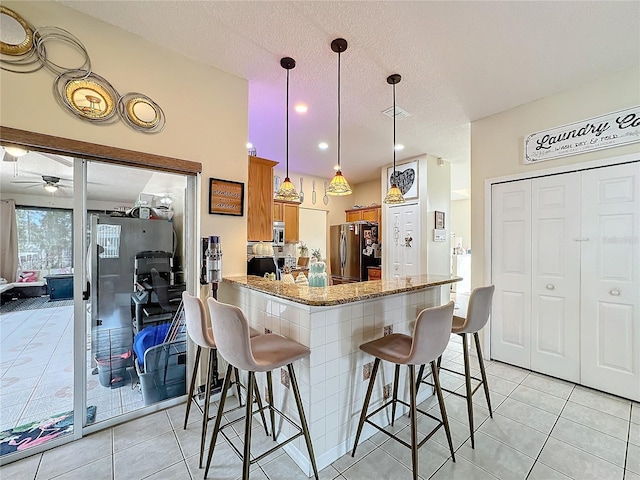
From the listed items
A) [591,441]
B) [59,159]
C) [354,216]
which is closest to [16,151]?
[59,159]

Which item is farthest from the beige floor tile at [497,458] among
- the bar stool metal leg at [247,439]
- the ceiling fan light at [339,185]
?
the ceiling fan light at [339,185]

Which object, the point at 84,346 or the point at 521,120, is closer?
the point at 84,346

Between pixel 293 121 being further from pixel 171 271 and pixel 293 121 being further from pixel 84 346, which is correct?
pixel 84 346

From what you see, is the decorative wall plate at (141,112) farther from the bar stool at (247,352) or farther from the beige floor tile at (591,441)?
the beige floor tile at (591,441)

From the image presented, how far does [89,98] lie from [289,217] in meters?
3.83

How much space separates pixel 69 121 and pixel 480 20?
2821 millimetres

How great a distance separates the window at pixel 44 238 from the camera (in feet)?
5.93

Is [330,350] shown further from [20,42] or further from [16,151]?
[20,42]

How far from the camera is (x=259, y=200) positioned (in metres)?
3.32

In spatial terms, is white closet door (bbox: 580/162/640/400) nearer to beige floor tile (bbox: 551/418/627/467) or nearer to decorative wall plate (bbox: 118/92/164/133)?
beige floor tile (bbox: 551/418/627/467)

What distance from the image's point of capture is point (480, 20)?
193cm

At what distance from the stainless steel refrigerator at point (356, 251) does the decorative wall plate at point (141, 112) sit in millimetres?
4323

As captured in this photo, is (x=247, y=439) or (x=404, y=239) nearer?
(x=247, y=439)

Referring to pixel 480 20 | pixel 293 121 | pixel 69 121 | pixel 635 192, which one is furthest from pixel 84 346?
pixel 635 192
